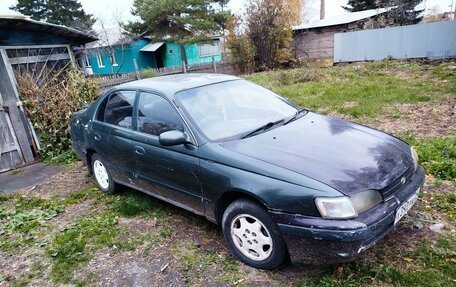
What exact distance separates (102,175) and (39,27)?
430cm

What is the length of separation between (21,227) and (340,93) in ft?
25.3

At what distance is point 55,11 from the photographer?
30.2 m

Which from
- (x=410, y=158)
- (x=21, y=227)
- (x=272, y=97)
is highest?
(x=272, y=97)

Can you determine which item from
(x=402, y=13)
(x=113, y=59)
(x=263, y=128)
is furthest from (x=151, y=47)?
(x=263, y=128)

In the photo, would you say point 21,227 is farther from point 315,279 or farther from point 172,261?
point 315,279

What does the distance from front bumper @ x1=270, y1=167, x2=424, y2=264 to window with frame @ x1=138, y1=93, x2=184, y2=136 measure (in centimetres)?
145

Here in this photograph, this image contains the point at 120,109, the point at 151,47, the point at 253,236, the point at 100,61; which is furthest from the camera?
the point at 100,61

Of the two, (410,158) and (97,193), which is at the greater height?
(410,158)

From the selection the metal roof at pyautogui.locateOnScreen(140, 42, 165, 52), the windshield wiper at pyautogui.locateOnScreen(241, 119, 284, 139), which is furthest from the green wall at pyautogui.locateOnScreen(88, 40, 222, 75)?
the windshield wiper at pyautogui.locateOnScreen(241, 119, 284, 139)

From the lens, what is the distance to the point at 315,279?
2.60 meters

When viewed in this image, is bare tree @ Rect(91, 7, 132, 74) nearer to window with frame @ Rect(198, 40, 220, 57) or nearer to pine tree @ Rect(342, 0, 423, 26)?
window with frame @ Rect(198, 40, 220, 57)

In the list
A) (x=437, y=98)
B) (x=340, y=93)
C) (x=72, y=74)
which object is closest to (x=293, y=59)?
(x=340, y=93)

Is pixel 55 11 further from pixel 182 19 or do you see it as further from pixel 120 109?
pixel 120 109

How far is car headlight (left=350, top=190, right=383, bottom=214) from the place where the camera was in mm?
2352
